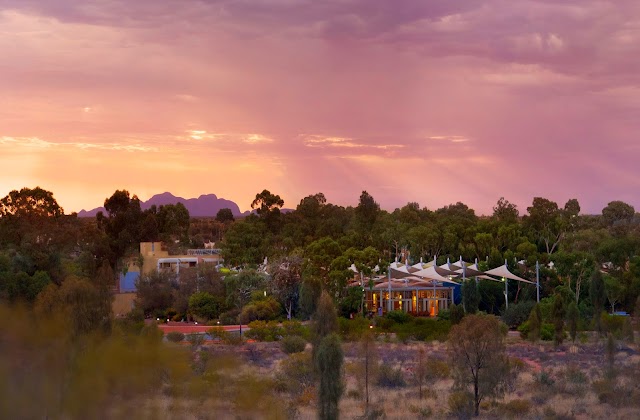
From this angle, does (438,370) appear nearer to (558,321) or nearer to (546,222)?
(558,321)

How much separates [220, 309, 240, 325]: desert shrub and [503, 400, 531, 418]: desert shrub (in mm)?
21857

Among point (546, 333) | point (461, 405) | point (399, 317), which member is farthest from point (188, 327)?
point (461, 405)

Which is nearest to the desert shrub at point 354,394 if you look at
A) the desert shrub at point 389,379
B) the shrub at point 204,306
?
the desert shrub at point 389,379

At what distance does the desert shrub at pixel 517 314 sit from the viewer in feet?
128

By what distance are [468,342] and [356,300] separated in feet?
63.7

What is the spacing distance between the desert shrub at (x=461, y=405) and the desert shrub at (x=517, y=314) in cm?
1892

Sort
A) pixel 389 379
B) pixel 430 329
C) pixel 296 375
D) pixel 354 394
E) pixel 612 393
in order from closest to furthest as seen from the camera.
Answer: pixel 612 393 < pixel 354 394 < pixel 296 375 < pixel 389 379 < pixel 430 329

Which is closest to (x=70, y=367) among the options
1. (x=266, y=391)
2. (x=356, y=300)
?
(x=266, y=391)

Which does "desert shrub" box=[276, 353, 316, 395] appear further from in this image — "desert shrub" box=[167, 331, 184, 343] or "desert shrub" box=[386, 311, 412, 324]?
"desert shrub" box=[386, 311, 412, 324]

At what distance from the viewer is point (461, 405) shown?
808 inches

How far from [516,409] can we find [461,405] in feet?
4.37

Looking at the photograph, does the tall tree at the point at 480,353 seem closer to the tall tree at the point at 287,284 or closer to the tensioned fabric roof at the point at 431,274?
the tall tree at the point at 287,284

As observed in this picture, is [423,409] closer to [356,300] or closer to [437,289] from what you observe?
[356,300]

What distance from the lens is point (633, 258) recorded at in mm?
43219
